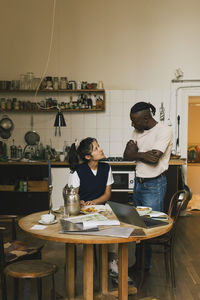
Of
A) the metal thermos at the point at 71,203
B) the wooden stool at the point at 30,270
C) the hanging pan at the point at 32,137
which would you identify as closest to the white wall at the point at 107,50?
the hanging pan at the point at 32,137

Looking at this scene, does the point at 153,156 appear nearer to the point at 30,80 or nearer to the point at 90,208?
the point at 90,208

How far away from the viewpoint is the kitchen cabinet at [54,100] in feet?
18.0

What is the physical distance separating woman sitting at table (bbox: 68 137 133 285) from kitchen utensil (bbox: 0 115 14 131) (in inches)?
109

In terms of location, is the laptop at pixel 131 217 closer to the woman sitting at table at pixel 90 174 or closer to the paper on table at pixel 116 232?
the paper on table at pixel 116 232

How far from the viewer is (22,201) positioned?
203 inches

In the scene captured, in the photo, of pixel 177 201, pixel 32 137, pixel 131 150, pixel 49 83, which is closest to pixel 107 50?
pixel 49 83

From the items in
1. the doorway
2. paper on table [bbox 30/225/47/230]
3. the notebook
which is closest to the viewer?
the notebook

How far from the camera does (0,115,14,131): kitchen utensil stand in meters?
5.36

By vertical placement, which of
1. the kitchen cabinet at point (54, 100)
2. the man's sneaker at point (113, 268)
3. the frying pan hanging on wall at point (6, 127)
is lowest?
the man's sneaker at point (113, 268)

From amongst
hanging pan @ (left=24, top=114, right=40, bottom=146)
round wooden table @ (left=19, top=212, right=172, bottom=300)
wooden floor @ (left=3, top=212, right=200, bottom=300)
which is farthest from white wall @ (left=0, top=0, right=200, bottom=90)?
round wooden table @ (left=19, top=212, right=172, bottom=300)

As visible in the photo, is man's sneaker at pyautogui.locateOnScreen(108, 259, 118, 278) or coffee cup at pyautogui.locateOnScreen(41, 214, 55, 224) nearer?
coffee cup at pyautogui.locateOnScreen(41, 214, 55, 224)

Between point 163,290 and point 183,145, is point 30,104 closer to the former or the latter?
point 183,145

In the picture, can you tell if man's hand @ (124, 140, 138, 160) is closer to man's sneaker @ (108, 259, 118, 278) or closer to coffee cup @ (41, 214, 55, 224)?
man's sneaker @ (108, 259, 118, 278)

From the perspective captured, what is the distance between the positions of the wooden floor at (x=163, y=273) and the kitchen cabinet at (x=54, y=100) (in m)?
2.09
